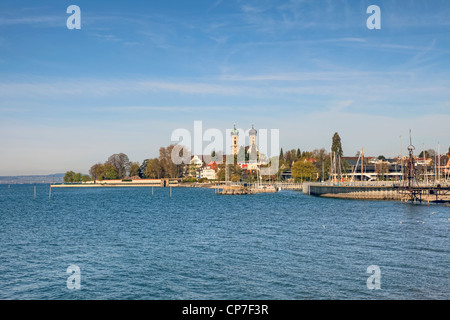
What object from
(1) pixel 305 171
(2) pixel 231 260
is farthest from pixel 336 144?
(2) pixel 231 260

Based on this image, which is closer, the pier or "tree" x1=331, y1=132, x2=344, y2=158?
the pier

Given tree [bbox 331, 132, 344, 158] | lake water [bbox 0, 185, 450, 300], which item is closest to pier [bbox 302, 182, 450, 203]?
lake water [bbox 0, 185, 450, 300]

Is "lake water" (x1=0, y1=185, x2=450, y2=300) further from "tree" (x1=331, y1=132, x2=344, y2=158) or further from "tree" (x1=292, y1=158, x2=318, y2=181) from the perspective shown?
"tree" (x1=331, y1=132, x2=344, y2=158)

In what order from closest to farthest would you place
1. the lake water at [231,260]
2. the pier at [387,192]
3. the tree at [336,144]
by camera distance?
the lake water at [231,260], the pier at [387,192], the tree at [336,144]

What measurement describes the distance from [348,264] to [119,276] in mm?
17257

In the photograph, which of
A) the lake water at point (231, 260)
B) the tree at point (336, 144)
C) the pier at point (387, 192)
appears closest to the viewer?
the lake water at point (231, 260)

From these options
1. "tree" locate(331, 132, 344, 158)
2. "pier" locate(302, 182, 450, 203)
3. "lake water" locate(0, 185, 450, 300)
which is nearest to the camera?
"lake water" locate(0, 185, 450, 300)

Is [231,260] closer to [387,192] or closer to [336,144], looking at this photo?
[387,192]

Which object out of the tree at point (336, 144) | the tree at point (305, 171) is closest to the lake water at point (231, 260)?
the tree at point (305, 171)

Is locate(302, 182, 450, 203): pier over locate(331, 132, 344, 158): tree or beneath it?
beneath

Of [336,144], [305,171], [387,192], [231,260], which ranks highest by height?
[336,144]

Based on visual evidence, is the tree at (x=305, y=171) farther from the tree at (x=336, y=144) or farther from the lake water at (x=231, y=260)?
the lake water at (x=231, y=260)

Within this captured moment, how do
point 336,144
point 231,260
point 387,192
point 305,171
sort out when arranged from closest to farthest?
point 231,260
point 387,192
point 305,171
point 336,144
